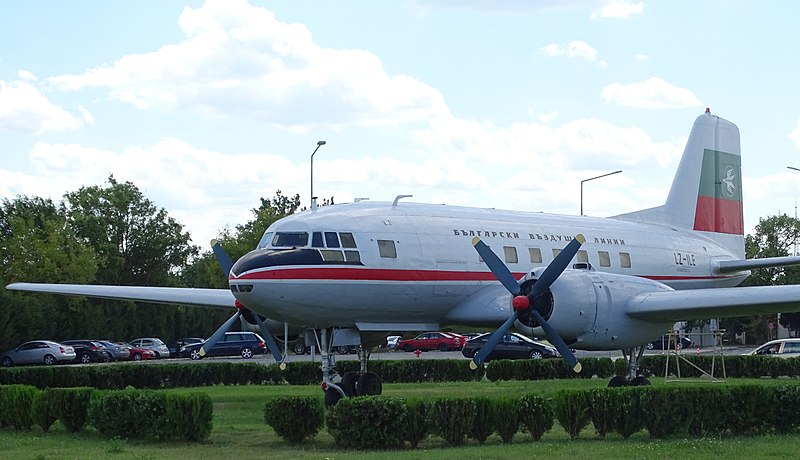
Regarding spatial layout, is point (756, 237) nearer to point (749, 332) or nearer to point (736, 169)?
point (749, 332)

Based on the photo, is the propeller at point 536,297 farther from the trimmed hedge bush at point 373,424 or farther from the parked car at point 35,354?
the parked car at point 35,354

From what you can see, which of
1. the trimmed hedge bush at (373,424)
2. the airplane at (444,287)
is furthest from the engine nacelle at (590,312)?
the trimmed hedge bush at (373,424)

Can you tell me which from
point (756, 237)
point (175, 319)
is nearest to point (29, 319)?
point (175, 319)

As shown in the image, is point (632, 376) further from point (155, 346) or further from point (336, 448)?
point (155, 346)

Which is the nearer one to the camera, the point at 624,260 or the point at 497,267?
the point at 497,267

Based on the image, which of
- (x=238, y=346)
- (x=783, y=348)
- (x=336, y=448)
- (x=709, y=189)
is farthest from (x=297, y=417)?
(x=238, y=346)

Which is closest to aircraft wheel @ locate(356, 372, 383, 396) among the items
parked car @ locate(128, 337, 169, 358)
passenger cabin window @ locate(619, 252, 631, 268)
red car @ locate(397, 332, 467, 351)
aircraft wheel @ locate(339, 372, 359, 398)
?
aircraft wheel @ locate(339, 372, 359, 398)

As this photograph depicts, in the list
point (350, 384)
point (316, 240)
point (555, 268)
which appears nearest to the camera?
point (555, 268)

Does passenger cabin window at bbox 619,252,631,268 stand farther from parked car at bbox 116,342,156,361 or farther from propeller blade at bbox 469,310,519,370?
parked car at bbox 116,342,156,361

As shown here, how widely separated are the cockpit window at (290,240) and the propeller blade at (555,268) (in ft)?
16.1

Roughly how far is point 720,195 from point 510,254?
39.5 ft

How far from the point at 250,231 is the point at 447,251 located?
2190 inches

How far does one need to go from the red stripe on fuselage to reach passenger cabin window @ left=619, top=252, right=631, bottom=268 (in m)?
4.20

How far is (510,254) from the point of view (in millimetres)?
24844
